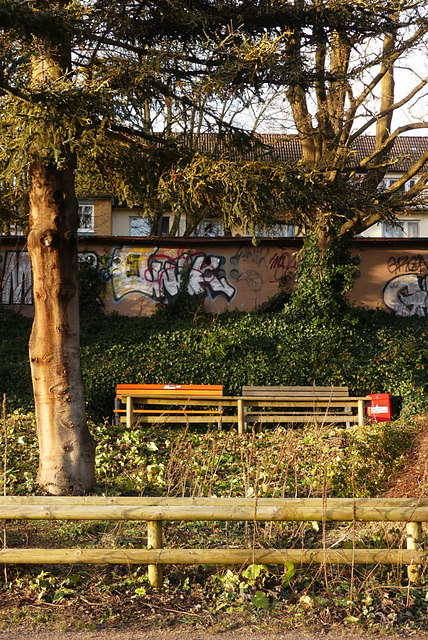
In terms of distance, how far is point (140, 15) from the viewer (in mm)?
8008

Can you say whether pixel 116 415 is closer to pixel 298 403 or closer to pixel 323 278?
pixel 298 403

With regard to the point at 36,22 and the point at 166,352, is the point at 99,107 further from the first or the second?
the point at 166,352

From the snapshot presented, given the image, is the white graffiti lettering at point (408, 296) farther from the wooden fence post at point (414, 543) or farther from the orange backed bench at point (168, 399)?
the wooden fence post at point (414, 543)

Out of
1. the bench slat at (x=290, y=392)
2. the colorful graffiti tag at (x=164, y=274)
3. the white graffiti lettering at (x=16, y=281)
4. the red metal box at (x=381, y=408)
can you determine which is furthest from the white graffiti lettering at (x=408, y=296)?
the white graffiti lettering at (x=16, y=281)

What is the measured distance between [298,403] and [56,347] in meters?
6.42

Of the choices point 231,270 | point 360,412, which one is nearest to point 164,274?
point 231,270

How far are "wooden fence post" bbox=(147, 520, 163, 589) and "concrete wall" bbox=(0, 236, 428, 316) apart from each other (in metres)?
13.1

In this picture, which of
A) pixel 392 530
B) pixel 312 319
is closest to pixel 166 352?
pixel 312 319

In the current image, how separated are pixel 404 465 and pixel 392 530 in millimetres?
1800

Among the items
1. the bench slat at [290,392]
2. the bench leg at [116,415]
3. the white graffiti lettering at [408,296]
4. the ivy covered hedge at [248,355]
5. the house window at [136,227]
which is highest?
the house window at [136,227]

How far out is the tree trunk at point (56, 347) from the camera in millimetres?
7531

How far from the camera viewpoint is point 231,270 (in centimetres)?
1798

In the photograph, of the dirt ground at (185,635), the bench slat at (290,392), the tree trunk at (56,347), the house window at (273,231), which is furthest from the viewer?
the bench slat at (290,392)

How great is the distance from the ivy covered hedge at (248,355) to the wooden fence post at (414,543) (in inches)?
316
